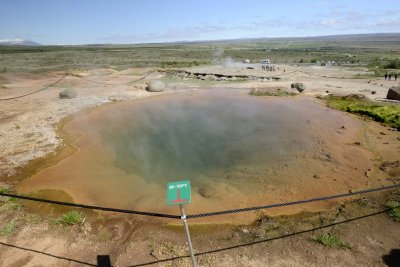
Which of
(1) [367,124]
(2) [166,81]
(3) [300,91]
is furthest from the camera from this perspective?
(2) [166,81]

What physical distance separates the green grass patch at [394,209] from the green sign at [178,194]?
4776 millimetres

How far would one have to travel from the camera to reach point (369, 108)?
1540 cm

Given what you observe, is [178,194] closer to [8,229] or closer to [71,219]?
[71,219]

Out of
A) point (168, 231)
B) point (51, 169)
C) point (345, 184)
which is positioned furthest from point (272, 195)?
point (51, 169)

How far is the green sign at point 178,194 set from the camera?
4.09 meters

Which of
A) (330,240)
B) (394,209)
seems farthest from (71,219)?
(394,209)

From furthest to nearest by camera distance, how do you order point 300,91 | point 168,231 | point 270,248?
1. point 300,91
2. point 168,231
3. point 270,248

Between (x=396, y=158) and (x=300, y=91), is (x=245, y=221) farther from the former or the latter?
(x=300, y=91)

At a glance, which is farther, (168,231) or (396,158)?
(396,158)

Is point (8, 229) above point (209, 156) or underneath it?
above

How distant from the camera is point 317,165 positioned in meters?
9.56

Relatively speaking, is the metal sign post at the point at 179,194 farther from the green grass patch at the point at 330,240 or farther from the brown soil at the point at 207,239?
the green grass patch at the point at 330,240

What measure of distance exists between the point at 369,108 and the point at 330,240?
39.1 feet

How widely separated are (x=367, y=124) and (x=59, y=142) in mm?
12699
